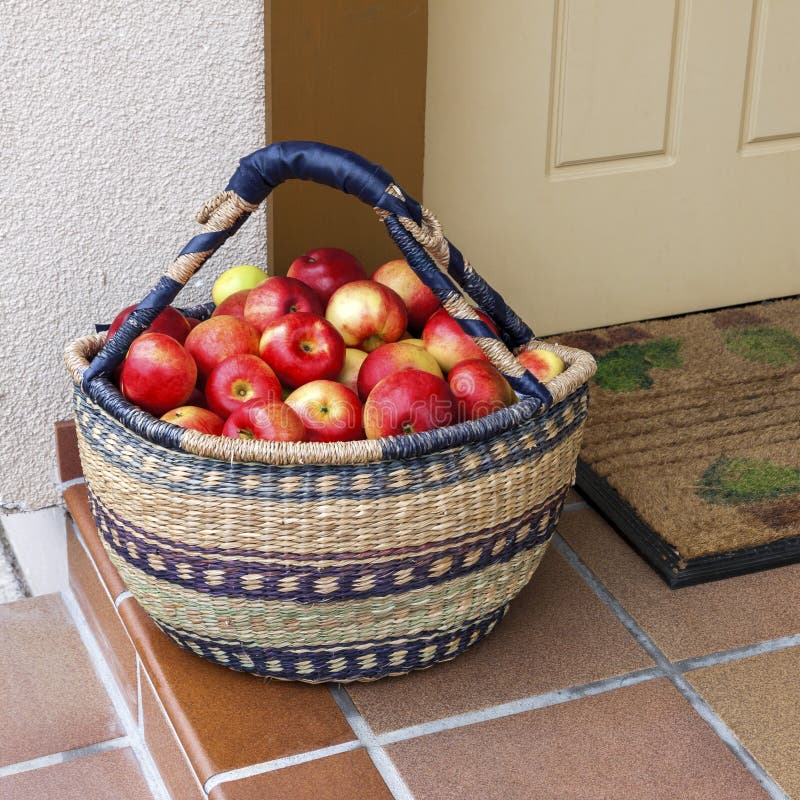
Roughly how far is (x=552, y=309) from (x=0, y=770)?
139 cm

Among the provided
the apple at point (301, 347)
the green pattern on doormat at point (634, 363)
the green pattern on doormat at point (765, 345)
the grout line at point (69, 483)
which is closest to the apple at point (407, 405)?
the apple at point (301, 347)

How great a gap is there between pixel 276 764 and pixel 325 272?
64cm

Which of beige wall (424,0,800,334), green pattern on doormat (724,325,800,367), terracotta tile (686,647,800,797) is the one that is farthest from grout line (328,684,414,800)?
green pattern on doormat (724,325,800,367)

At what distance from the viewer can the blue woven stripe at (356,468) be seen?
45.4 inches

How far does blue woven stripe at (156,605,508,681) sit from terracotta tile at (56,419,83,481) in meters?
0.46

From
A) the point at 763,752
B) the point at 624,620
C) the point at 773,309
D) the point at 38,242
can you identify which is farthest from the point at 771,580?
the point at 38,242

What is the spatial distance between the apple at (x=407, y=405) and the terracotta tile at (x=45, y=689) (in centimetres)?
65

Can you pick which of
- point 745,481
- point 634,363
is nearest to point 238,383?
point 745,481

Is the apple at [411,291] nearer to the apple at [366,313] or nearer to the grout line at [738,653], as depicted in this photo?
the apple at [366,313]

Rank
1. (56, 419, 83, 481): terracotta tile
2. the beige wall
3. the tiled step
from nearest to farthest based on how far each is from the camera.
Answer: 1. the tiled step
2. (56, 419, 83, 481): terracotta tile
3. the beige wall

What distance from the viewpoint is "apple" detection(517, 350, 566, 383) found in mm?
1354

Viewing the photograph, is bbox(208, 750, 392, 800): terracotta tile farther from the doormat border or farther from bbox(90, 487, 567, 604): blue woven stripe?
the doormat border

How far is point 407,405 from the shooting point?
1217 mm

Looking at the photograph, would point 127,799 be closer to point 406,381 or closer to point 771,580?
point 406,381
